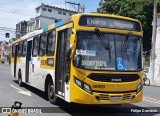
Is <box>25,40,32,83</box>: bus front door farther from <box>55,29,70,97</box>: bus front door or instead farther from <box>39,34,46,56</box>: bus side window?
<box>55,29,70,97</box>: bus front door

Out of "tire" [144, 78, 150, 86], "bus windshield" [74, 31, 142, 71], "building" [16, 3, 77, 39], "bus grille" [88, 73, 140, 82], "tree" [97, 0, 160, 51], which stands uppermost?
"building" [16, 3, 77, 39]

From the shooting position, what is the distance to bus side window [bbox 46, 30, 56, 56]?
38.4ft

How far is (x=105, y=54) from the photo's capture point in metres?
9.45

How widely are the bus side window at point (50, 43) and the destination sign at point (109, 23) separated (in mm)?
2363

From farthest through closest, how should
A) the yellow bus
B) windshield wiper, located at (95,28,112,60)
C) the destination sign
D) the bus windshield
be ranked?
the destination sign, windshield wiper, located at (95,28,112,60), the bus windshield, the yellow bus

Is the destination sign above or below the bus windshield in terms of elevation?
above

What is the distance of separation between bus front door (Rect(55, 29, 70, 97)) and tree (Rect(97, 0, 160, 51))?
3360 centimetres

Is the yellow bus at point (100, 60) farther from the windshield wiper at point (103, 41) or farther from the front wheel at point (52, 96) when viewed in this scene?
the front wheel at point (52, 96)

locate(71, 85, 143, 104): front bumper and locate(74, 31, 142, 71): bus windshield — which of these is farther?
locate(74, 31, 142, 71): bus windshield

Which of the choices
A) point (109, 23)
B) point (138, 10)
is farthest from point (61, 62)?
point (138, 10)

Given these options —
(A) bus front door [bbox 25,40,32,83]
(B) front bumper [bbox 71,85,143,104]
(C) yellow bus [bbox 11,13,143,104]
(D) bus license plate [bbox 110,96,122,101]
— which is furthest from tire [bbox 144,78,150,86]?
(D) bus license plate [bbox 110,96,122,101]

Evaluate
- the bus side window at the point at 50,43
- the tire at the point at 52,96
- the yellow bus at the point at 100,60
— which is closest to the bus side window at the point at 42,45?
the bus side window at the point at 50,43

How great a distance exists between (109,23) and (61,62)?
81.7 inches

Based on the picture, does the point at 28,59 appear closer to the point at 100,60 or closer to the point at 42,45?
the point at 42,45
